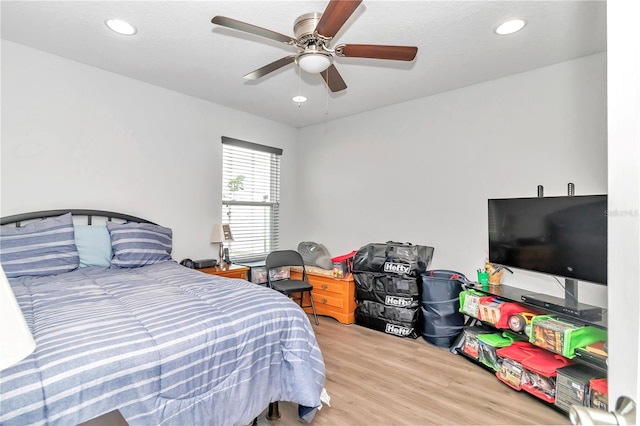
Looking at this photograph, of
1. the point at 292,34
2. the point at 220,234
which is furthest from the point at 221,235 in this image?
the point at 292,34

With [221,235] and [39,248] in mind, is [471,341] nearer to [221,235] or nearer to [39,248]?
[221,235]

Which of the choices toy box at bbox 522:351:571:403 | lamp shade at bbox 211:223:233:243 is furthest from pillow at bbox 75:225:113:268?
toy box at bbox 522:351:571:403

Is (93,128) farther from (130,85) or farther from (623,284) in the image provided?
(623,284)

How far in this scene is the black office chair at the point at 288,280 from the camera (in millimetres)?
3375

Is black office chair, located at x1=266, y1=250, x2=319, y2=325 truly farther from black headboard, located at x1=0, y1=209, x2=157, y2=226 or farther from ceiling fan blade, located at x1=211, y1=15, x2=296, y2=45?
ceiling fan blade, located at x1=211, y1=15, x2=296, y2=45

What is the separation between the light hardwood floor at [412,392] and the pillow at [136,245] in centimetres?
168

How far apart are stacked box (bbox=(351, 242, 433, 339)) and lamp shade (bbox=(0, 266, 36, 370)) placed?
3082 millimetres

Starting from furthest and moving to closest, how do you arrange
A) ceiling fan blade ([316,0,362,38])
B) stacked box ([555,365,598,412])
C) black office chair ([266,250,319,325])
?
black office chair ([266,250,319,325]) → stacked box ([555,365,598,412]) → ceiling fan blade ([316,0,362,38])

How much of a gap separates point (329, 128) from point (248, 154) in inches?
47.0

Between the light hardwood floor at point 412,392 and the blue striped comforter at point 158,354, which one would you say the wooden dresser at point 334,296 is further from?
the blue striped comforter at point 158,354

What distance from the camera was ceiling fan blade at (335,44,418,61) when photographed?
1.80 metres

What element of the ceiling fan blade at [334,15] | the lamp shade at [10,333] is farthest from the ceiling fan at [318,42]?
the lamp shade at [10,333]

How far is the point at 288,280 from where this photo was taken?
3.76 m

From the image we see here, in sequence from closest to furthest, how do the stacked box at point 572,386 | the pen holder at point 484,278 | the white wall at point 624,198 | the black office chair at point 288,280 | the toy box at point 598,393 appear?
1. the white wall at point 624,198
2. the toy box at point 598,393
3. the stacked box at point 572,386
4. the pen holder at point 484,278
5. the black office chair at point 288,280
